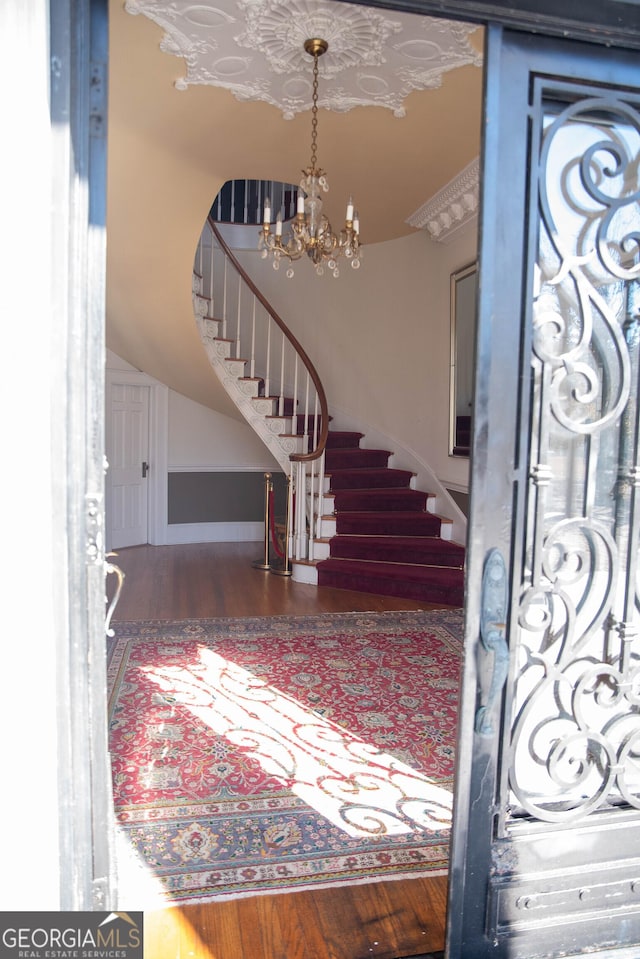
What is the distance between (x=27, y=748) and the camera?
Result: 130 cm

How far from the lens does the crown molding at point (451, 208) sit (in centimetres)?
499

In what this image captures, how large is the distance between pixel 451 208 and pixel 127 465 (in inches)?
172

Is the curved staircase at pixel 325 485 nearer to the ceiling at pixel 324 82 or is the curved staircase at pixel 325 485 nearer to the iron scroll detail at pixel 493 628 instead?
the ceiling at pixel 324 82

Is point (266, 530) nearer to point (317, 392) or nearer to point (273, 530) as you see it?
point (273, 530)

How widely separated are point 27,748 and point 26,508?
49 centimetres

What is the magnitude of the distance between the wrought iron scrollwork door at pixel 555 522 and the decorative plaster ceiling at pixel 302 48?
6.72 feet

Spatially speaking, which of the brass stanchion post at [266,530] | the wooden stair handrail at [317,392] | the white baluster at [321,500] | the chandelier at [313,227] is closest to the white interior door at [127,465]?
the brass stanchion post at [266,530]

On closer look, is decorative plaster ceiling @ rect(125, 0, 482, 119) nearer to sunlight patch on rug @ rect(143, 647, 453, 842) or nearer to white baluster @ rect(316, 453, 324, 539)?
white baluster @ rect(316, 453, 324, 539)

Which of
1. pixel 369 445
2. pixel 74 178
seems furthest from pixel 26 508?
pixel 369 445

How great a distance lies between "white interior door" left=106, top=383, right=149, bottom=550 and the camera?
7.12 meters

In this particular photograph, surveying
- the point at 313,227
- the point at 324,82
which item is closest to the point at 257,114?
the point at 324,82

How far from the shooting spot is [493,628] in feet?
4.97

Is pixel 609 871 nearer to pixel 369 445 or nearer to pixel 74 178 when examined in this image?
pixel 74 178

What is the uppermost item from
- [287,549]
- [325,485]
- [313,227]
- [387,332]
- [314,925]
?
[313,227]
